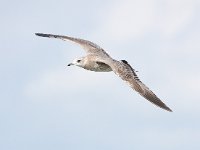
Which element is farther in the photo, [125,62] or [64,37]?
[64,37]

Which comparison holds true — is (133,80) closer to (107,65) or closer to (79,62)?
(107,65)

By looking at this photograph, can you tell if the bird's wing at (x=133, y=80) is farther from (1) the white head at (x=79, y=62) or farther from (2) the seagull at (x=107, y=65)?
(1) the white head at (x=79, y=62)

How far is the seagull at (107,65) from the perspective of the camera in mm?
28281

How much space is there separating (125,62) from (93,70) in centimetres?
261

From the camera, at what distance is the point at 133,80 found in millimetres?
29125

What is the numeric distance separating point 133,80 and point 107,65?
402 cm

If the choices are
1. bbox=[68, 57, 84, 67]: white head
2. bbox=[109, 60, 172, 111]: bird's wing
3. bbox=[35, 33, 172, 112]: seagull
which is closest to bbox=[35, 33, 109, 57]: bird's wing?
bbox=[35, 33, 172, 112]: seagull

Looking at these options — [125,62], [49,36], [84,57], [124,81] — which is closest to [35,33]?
[49,36]

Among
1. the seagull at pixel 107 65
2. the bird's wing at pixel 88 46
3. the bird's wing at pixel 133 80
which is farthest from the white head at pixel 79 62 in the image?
the bird's wing at pixel 133 80

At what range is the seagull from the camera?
28.3 meters

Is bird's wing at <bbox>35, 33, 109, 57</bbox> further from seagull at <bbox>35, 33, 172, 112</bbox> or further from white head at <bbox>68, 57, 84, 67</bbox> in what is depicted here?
white head at <bbox>68, 57, 84, 67</bbox>

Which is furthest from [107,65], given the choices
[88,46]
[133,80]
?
[88,46]

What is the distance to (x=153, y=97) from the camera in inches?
1102

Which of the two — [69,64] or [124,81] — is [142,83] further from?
[69,64]
